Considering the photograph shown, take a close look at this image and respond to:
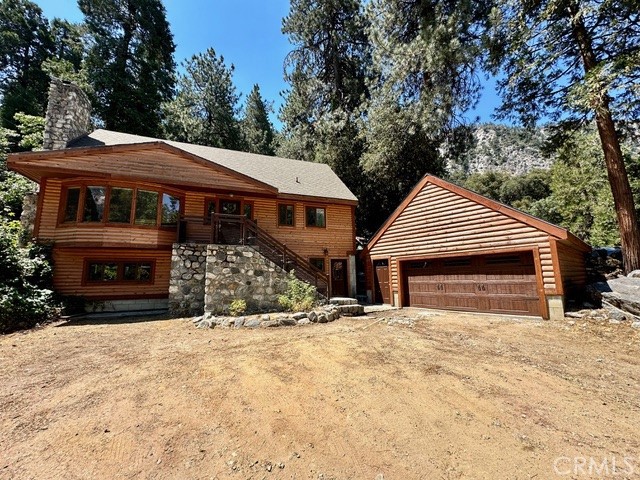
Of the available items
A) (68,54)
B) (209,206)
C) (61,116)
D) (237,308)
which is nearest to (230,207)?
(209,206)

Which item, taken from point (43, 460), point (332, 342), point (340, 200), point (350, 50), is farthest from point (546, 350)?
point (350, 50)

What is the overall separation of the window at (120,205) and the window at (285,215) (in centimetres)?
631

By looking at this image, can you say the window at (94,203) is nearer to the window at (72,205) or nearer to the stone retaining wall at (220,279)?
the window at (72,205)

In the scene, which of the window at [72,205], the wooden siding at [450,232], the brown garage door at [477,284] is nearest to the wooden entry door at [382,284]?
the wooden siding at [450,232]

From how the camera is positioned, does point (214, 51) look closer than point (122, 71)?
No

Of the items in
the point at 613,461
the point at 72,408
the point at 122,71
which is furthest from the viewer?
the point at 122,71

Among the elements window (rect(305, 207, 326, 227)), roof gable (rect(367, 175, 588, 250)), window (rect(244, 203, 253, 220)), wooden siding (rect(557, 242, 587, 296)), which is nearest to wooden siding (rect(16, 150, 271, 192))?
window (rect(244, 203, 253, 220))

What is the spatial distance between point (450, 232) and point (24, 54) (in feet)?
130

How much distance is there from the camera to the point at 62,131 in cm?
1235

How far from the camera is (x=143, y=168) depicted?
10.6 meters

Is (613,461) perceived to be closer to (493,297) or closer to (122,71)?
(493,297)

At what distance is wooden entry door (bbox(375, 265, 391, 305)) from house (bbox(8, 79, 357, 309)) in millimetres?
2602

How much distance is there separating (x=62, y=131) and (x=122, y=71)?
1674 cm

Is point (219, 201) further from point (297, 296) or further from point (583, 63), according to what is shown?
point (583, 63)
